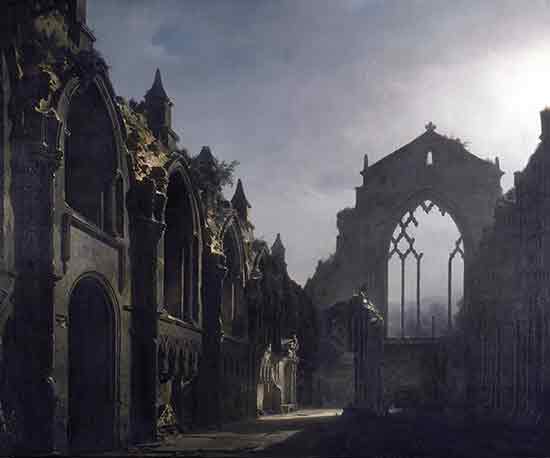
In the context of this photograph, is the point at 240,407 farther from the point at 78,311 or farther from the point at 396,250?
the point at 396,250

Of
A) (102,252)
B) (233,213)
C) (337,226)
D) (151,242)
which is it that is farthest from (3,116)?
(337,226)

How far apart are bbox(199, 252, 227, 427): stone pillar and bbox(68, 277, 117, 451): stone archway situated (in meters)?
8.42

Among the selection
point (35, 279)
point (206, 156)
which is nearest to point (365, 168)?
point (206, 156)

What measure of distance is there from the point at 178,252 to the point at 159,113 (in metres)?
3.82

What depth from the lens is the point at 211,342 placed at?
2697 centimetres

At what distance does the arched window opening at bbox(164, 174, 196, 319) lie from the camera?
80.1 feet

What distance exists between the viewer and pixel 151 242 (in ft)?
66.0

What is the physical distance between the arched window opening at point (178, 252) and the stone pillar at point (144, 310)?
12.9 feet

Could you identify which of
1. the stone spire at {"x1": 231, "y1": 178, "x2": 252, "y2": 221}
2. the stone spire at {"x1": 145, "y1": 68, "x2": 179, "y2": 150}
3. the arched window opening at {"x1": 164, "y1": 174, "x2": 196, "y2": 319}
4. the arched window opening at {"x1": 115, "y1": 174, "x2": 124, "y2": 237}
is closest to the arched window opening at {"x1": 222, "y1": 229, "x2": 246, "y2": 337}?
the stone spire at {"x1": 231, "y1": 178, "x2": 252, "y2": 221}

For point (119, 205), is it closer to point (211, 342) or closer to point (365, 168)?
point (211, 342)

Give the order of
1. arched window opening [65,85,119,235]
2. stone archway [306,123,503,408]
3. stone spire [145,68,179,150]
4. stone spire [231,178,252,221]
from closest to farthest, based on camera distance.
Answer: arched window opening [65,85,119,235]
stone spire [145,68,179,150]
stone spire [231,178,252,221]
stone archway [306,123,503,408]

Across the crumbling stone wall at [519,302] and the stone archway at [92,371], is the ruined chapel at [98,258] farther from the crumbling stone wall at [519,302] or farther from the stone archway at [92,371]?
the crumbling stone wall at [519,302]

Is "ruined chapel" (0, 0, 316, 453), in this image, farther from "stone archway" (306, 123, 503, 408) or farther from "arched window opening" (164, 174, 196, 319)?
"stone archway" (306, 123, 503, 408)

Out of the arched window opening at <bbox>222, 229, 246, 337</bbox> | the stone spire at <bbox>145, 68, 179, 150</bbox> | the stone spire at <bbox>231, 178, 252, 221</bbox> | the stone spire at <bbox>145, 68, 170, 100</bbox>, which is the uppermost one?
the stone spire at <bbox>145, 68, 170, 100</bbox>
